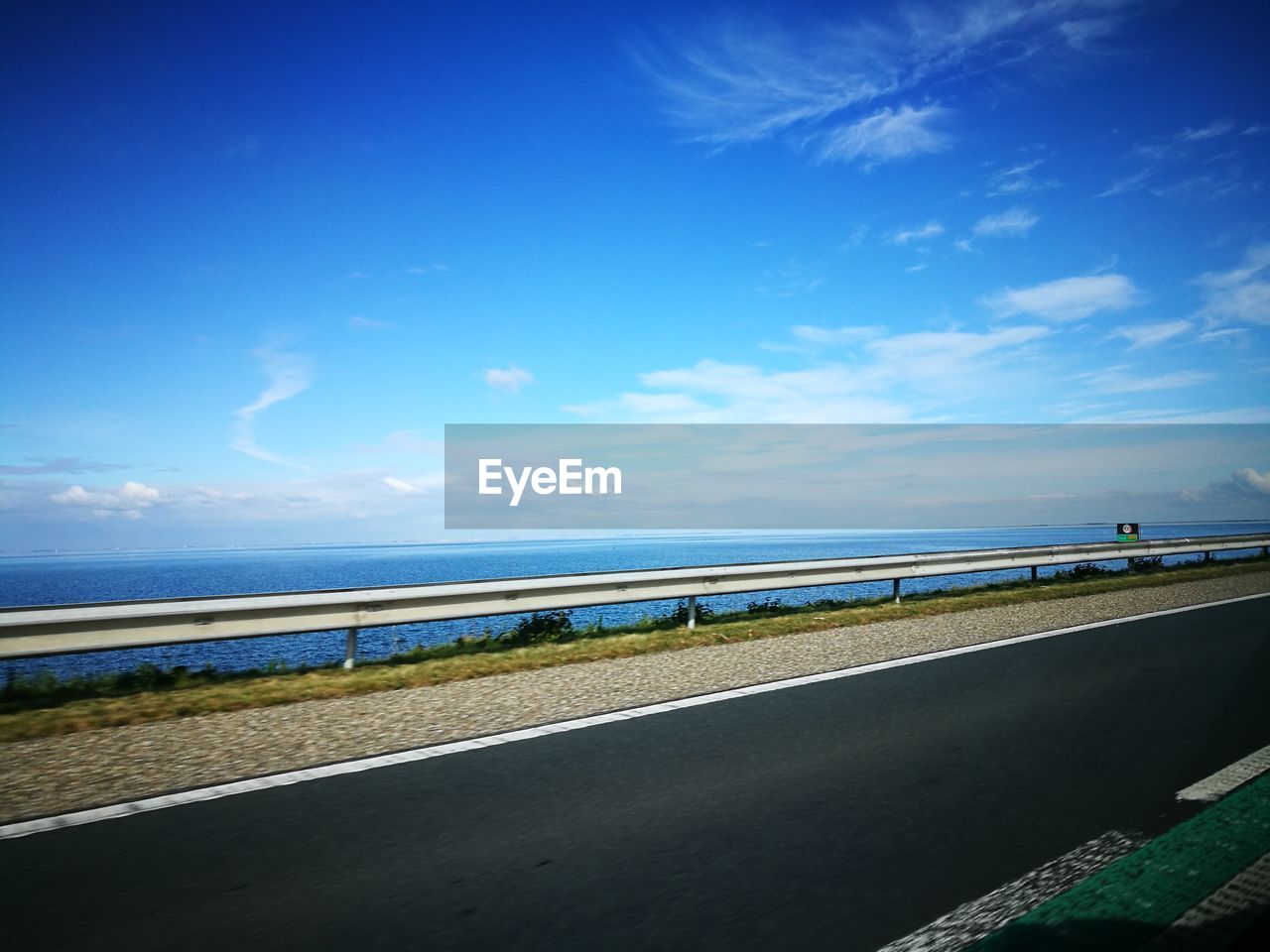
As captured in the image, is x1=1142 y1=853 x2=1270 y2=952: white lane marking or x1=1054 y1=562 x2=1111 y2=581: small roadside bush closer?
x1=1142 y1=853 x2=1270 y2=952: white lane marking

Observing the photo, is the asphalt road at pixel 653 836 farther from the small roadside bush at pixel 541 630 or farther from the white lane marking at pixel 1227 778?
the small roadside bush at pixel 541 630

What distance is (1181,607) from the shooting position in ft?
43.3

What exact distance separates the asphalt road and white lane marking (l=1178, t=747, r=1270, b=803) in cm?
7

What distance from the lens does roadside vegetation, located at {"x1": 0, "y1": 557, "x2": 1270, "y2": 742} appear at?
21.7 feet

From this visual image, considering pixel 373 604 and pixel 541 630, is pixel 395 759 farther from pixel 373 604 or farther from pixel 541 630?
pixel 541 630

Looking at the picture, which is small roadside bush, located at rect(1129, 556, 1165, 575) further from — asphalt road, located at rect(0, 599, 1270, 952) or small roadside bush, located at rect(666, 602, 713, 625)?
asphalt road, located at rect(0, 599, 1270, 952)

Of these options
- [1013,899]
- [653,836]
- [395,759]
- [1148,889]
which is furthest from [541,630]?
[1148,889]

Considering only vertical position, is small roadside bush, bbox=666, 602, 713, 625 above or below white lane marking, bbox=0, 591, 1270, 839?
above

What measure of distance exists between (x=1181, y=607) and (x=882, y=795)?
12333 millimetres

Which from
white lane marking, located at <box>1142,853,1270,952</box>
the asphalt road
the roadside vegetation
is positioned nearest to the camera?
white lane marking, located at <box>1142,853,1270,952</box>

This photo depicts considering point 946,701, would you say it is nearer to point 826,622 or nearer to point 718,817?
point 718,817

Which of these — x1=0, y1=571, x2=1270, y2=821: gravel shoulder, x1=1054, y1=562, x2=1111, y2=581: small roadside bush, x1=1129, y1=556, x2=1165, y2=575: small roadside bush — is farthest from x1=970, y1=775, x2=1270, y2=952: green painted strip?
x1=1129, y1=556, x2=1165, y2=575: small roadside bush

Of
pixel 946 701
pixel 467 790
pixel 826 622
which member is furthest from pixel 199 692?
pixel 826 622

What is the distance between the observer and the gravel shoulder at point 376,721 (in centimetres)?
468
